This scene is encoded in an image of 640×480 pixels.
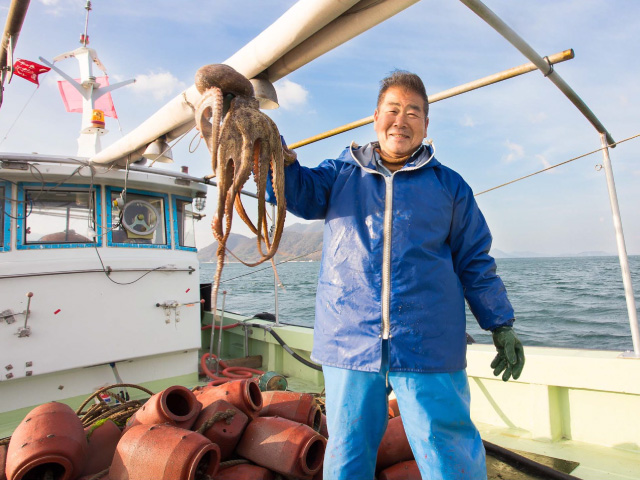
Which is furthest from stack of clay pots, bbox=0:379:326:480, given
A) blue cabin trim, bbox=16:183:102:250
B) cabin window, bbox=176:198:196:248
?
cabin window, bbox=176:198:196:248

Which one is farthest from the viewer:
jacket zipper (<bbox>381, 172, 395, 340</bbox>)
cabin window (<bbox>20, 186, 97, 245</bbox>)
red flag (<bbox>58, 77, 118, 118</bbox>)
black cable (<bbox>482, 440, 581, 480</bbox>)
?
red flag (<bbox>58, 77, 118, 118</bbox>)

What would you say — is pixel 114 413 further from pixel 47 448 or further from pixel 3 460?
pixel 47 448

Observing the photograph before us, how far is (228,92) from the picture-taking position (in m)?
1.75

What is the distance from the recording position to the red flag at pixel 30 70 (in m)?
5.68

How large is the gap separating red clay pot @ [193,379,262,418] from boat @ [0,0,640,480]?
216 centimetres

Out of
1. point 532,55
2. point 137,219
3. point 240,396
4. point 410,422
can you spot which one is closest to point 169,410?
point 240,396

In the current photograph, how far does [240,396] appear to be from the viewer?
3.04 meters

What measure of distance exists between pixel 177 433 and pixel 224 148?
1699 mm

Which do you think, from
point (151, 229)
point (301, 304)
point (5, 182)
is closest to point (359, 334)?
point (151, 229)

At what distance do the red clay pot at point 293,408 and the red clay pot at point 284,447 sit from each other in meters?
0.33

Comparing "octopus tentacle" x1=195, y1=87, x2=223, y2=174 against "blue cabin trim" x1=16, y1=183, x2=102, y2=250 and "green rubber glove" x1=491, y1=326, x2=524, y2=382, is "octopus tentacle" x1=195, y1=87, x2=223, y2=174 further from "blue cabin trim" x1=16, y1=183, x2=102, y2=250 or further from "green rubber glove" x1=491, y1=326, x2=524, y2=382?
"blue cabin trim" x1=16, y1=183, x2=102, y2=250

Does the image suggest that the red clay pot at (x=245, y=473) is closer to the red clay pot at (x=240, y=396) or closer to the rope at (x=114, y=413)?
the red clay pot at (x=240, y=396)

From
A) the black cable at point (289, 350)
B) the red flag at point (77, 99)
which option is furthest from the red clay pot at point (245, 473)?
the red flag at point (77, 99)

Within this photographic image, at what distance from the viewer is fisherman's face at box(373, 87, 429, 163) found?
7.07 feet
